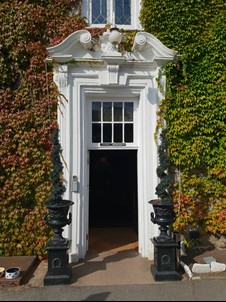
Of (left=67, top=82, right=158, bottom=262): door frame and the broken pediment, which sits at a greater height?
the broken pediment

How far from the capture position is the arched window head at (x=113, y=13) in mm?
6613

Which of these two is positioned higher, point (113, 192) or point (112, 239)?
point (113, 192)

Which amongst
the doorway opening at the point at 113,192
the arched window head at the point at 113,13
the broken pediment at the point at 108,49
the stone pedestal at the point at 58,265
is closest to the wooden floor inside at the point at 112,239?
the doorway opening at the point at 113,192

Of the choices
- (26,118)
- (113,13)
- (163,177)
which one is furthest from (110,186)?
(113,13)

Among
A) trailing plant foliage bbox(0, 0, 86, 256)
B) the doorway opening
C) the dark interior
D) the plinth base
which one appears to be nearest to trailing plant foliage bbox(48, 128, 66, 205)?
trailing plant foliage bbox(0, 0, 86, 256)

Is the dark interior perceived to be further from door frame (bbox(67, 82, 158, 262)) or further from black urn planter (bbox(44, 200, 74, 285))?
black urn planter (bbox(44, 200, 74, 285))

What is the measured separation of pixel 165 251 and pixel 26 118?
12.3 ft

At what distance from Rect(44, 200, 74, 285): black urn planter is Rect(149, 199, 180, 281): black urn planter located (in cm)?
152

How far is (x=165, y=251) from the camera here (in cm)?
493

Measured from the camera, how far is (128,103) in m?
6.43

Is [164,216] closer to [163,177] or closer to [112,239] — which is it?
[163,177]

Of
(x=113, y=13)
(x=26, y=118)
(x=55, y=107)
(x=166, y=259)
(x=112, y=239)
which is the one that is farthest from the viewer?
(x=112, y=239)

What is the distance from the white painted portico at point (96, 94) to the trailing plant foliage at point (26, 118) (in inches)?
15.2

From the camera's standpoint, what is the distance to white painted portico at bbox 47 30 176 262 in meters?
5.86
